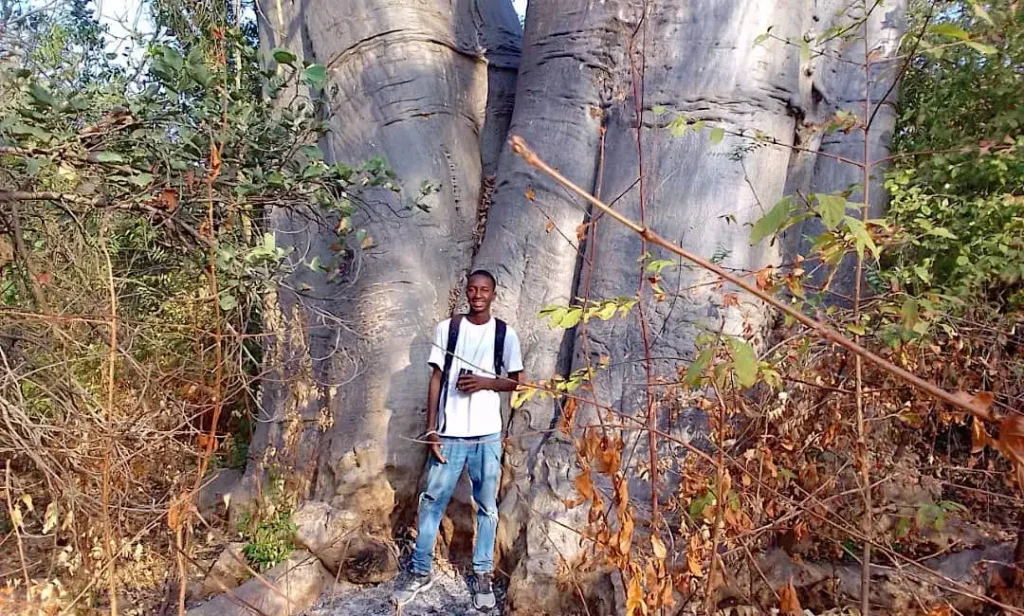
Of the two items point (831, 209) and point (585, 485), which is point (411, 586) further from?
point (831, 209)

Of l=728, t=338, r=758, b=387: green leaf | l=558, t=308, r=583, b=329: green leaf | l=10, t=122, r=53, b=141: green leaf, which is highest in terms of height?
l=10, t=122, r=53, b=141: green leaf

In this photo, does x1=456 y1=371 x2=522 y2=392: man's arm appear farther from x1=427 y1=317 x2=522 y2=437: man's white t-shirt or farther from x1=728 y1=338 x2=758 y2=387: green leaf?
x1=728 y1=338 x2=758 y2=387: green leaf

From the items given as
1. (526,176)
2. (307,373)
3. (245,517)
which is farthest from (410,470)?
(526,176)

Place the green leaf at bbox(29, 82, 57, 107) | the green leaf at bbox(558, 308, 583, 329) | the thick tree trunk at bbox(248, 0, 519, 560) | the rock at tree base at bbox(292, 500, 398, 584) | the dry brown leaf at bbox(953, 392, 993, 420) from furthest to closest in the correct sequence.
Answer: the thick tree trunk at bbox(248, 0, 519, 560) → the rock at tree base at bbox(292, 500, 398, 584) → the green leaf at bbox(29, 82, 57, 107) → the green leaf at bbox(558, 308, 583, 329) → the dry brown leaf at bbox(953, 392, 993, 420)

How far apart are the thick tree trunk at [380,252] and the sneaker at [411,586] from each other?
1.07 feet

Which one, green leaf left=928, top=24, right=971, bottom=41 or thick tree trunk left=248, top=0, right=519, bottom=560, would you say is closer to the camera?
green leaf left=928, top=24, right=971, bottom=41

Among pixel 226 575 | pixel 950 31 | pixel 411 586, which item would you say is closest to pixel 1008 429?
pixel 950 31

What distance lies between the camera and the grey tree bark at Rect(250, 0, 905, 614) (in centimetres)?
291

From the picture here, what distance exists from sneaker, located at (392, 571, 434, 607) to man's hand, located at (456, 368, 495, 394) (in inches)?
34.1

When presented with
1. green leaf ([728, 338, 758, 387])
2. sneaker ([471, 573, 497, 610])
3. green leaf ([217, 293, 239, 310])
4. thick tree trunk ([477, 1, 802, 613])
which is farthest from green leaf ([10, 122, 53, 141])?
sneaker ([471, 573, 497, 610])

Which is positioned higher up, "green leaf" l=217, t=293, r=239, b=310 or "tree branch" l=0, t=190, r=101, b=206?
"tree branch" l=0, t=190, r=101, b=206

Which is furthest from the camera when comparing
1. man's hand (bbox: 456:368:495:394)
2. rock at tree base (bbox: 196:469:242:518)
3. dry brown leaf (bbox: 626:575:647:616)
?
rock at tree base (bbox: 196:469:242:518)

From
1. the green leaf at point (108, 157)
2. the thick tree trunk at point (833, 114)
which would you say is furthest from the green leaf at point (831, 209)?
the thick tree trunk at point (833, 114)

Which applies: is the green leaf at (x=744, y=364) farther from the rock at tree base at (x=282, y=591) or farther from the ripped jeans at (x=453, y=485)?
the rock at tree base at (x=282, y=591)
